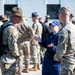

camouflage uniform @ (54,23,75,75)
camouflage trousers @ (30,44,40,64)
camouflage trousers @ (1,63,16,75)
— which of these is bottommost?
camouflage trousers @ (30,44,40,64)

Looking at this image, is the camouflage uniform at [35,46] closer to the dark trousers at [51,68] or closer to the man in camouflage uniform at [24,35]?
the man in camouflage uniform at [24,35]

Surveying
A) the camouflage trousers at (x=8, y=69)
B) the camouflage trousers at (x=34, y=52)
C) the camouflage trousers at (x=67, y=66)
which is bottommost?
the camouflage trousers at (x=34, y=52)

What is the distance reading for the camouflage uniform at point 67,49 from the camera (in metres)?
5.45

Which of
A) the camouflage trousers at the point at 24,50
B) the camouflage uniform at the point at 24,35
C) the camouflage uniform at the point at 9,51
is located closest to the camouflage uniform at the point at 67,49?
the camouflage uniform at the point at 9,51

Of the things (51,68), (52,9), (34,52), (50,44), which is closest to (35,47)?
(34,52)

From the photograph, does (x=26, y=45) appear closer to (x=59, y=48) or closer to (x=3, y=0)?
(x=59, y=48)

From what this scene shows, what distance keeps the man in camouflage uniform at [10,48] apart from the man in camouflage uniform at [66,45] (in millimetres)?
939

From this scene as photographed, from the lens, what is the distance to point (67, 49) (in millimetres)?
5582

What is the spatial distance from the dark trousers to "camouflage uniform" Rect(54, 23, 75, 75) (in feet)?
2.42

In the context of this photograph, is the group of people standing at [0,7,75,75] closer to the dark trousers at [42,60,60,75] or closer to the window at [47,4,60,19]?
the dark trousers at [42,60,60,75]

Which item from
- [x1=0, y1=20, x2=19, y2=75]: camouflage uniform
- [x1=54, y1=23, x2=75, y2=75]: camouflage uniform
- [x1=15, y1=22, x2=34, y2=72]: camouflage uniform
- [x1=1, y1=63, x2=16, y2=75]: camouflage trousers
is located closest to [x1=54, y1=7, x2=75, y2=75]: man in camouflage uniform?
[x1=54, y1=23, x2=75, y2=75]: camouflage uniform

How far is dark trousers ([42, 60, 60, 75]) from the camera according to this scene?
6.38m

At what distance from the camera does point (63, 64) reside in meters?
5.62

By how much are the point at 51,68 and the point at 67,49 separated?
92 centimetres
